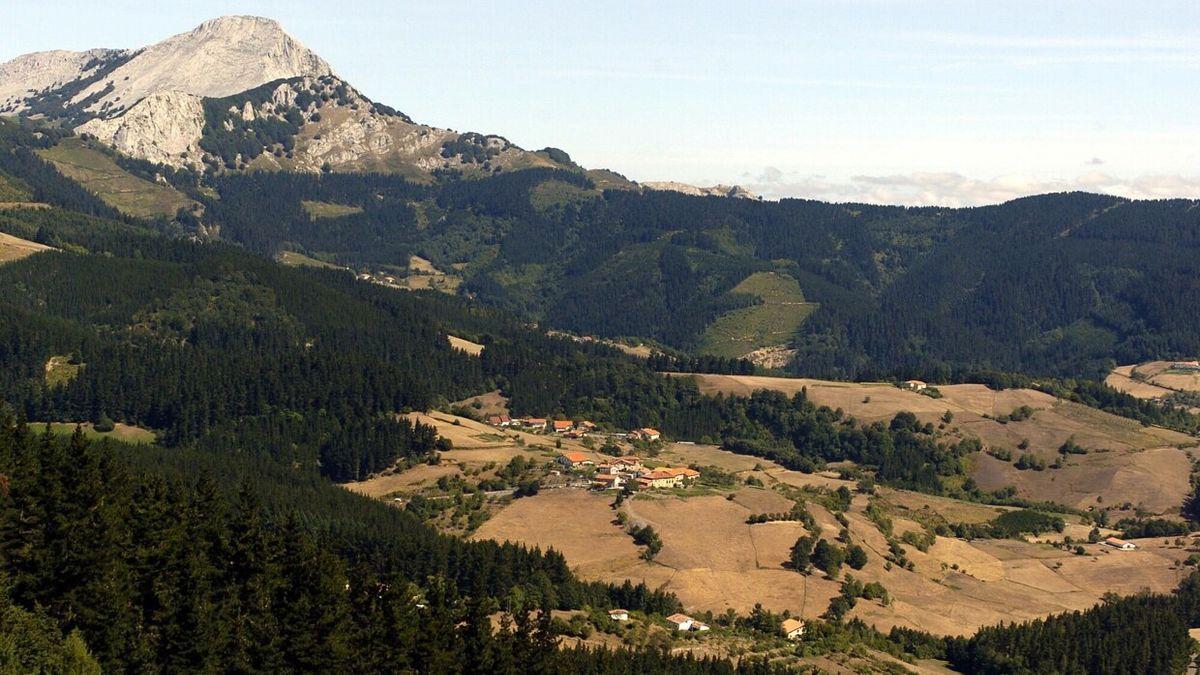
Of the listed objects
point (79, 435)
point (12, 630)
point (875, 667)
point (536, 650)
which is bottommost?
point (875, 667)

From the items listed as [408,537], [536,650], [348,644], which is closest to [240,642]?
[348,644]

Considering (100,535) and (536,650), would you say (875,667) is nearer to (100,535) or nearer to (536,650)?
(536,650)

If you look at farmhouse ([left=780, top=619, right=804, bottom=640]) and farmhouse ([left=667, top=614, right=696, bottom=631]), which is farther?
farmhouse ([left=780, top=619, right=804, bottom=640])

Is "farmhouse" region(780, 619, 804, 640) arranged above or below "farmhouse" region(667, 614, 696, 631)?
below

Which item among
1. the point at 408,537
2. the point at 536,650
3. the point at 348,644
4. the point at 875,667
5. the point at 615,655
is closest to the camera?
the point at 348,644
